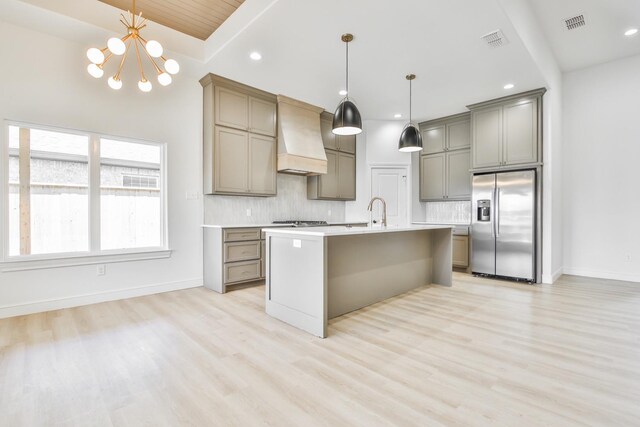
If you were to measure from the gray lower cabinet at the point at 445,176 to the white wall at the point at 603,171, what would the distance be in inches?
66.3

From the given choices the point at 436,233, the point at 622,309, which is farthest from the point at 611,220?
the point at 436,233

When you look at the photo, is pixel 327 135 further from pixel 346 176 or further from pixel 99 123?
pixel 99 123

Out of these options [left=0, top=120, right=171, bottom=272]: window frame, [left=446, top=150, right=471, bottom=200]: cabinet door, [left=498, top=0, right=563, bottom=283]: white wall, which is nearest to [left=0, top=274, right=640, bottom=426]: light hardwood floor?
[left=0, top=120, right=171, bottom=272]: window frame

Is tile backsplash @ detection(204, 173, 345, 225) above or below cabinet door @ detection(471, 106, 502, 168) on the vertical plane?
below

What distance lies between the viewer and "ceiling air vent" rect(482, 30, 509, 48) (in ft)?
10.8

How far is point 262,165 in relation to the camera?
198 inches

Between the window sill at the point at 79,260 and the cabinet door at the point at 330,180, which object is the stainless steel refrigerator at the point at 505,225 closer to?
the cabinet door at the point at 330,180

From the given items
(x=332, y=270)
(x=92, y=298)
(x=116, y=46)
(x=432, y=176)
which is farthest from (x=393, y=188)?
(x=92, y=298)

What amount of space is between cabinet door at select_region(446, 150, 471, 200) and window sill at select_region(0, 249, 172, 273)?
530 centimetres

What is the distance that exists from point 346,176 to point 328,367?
186 inches

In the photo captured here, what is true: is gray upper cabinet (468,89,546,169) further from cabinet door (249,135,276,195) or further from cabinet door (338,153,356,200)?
cabinet door (249,135,276,195)

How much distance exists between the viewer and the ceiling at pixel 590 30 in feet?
12.4

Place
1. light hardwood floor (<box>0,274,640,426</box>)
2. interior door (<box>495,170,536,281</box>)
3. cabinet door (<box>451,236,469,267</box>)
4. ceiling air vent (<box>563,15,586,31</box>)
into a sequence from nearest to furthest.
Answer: light hardwood floor (<box>0,274,640,426</box>)
ceiling air vent (<box>563,15,586,31</box>)
interior door (<box>495,170,536,281</box>)
cabinet door (<box>451,236,469,267</box>)

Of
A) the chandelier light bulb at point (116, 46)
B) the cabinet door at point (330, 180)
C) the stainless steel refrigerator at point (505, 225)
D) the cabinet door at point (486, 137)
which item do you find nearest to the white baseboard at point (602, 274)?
the stainless steel refrigerator at point (505, 225)
